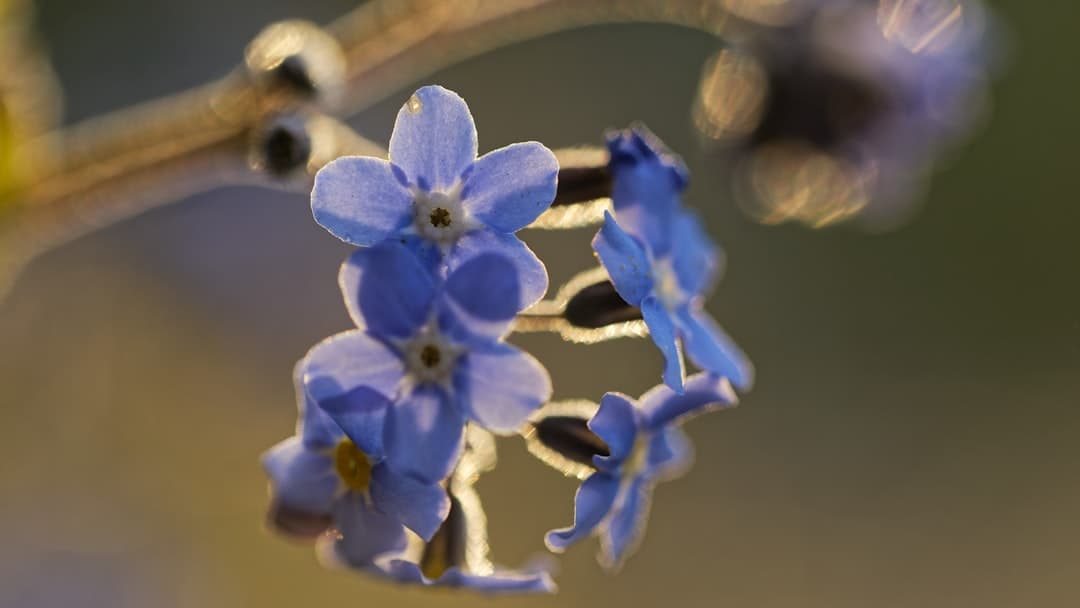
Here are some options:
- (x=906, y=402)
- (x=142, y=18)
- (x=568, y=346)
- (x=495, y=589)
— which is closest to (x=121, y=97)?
(x=142, y=18)

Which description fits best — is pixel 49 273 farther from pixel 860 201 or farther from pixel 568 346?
pixel 860 201

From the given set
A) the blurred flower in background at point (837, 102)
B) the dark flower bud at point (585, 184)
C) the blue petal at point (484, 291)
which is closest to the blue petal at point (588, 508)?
the blue petal at point (484, 291)

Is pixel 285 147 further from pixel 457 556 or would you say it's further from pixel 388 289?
pixel 457 556

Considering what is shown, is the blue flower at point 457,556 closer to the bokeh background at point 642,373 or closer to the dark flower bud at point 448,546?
the dark flower bud at point 448,546

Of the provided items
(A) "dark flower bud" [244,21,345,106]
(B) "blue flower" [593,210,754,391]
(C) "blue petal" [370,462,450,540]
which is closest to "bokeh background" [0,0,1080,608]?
(A) "dark flower bud" [244,21,345,106]

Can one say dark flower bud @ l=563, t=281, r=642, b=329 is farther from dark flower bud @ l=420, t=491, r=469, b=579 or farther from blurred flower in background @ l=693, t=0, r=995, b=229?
blurred flower in background @ l=693, t=0, r=995, b=229

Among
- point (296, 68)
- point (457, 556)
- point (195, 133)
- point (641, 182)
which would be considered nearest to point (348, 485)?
point (457, 556)
